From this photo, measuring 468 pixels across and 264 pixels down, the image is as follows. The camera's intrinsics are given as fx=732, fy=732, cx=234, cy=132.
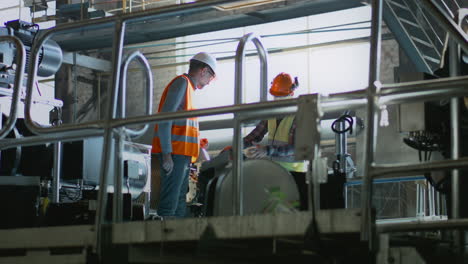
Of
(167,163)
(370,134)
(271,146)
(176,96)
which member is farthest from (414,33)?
(370,134)

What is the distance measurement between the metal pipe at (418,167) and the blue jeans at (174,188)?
2.78 m

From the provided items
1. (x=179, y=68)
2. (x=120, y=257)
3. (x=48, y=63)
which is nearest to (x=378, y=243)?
(x=120, y=257)

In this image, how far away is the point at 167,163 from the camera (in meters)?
5.54

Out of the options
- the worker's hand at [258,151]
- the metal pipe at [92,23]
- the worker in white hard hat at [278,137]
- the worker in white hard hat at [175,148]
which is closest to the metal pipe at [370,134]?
the metal pipe at [92,23]

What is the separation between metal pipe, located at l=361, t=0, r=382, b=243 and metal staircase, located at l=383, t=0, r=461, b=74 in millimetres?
6475

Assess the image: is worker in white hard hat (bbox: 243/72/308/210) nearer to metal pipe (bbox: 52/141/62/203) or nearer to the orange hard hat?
the orange hard hat

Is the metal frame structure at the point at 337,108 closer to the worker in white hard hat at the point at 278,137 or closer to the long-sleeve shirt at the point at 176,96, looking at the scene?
the long-sleeve shirt at the point at 176,96

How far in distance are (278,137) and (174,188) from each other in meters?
1.35

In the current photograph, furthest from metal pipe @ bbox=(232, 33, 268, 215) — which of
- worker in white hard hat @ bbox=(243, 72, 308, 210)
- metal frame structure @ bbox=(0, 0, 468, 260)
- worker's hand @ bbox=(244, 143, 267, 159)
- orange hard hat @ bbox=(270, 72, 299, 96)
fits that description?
orange hard hat @ bbox=(270, 72, 299, 96)

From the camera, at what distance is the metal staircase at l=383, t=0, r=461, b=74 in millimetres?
9484

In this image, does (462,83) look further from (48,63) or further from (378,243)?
(48,63)

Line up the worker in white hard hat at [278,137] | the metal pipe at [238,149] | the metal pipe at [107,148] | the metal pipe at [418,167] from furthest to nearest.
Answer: the worker in white hard hat at [278,137]
the metal pipe at [107,148]
the metal pipe at [238,149]
the metal pipe at [418,167]

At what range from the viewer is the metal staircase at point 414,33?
9484mm

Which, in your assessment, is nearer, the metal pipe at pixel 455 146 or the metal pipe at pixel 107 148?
the metal pipe at pixel 455 146
